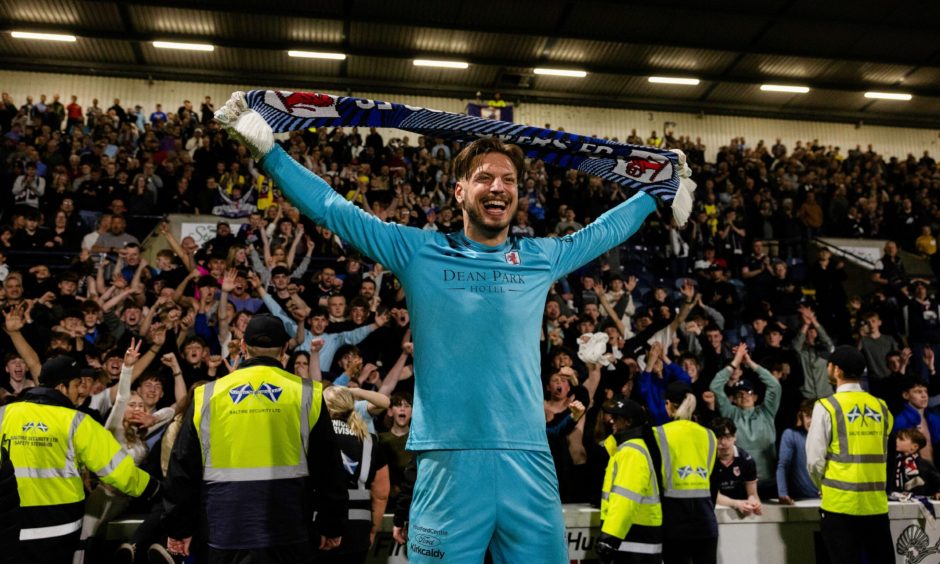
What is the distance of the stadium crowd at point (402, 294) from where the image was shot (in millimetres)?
6867

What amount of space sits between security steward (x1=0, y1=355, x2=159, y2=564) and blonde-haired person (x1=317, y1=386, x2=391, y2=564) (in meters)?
1.28

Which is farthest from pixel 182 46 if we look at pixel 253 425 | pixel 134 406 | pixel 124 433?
pixel 253 425

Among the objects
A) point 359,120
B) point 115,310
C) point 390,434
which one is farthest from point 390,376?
point 359,120

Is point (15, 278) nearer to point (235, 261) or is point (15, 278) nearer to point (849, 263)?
point (235, 261)

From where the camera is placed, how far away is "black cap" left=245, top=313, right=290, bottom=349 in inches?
160

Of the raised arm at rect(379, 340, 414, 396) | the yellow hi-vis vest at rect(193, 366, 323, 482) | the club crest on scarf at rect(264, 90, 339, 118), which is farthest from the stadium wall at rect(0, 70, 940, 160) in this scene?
the club crest on scarf at rect(264, 90, 339, 118)

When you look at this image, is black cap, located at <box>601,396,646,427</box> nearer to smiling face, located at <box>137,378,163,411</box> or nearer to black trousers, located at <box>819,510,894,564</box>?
black trousers, located at <box>819,510,894,564</box>

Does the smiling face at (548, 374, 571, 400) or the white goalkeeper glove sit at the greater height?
the white goalkeeper glove

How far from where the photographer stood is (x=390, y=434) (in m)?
6.13

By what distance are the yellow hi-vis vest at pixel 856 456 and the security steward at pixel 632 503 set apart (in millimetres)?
1469

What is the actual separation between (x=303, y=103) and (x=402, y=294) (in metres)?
6.42

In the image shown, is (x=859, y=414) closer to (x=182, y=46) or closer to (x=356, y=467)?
(x=356, y=467)

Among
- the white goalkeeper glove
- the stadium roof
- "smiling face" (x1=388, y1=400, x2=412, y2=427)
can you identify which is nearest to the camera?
the white goalkeeper glove

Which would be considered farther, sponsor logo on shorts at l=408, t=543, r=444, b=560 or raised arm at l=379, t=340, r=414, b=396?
raised arm at l=379, t=340, r=414, b=396
